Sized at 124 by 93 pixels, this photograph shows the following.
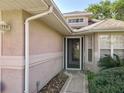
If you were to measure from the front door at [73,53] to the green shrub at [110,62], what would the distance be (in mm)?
3586

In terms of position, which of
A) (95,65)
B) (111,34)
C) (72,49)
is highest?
(111,34)

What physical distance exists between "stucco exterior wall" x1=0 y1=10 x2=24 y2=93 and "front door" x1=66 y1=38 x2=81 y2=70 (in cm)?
841

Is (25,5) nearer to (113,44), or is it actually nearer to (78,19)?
(113,44)

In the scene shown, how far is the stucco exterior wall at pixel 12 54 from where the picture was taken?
4.72 meters

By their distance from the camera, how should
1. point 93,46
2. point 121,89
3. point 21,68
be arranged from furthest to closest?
point 93,46 < point 21,68 < point 121,89

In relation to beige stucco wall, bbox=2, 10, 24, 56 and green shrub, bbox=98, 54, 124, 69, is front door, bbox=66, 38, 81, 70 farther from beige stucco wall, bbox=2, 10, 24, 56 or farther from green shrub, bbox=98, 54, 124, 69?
beige stucco wall, bbox=2, 10, 24, 56

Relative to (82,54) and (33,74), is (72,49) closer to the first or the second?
(82,54)

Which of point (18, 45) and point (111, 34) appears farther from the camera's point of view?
point (111, 34)

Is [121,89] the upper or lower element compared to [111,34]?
lower

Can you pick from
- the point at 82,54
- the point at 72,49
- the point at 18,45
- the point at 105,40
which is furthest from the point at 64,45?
the point at 18,45

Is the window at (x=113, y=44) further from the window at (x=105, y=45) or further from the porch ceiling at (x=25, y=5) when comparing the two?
the porch ceiling at (x=25, y=5)

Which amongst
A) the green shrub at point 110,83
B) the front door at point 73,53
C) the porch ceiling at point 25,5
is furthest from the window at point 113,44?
the porch ceiling at point 25,5

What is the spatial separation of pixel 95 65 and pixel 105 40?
172 cm

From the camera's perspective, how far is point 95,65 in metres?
10.3
